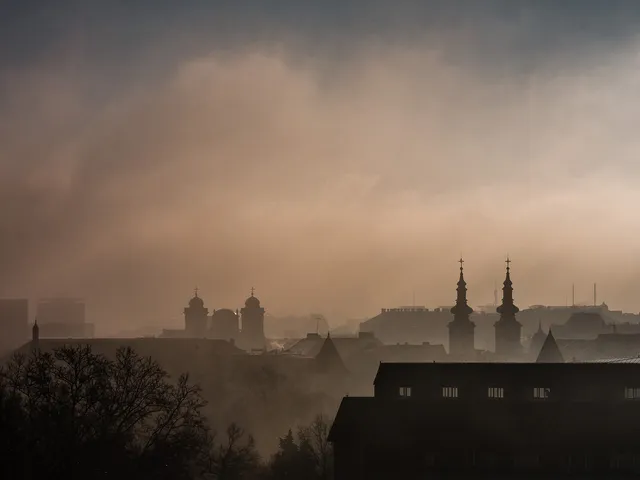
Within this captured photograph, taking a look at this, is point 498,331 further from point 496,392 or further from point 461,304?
point 496,392

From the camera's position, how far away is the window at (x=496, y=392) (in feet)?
200

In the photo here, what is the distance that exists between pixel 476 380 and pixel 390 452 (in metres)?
6.20

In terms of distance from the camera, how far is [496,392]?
6106cm

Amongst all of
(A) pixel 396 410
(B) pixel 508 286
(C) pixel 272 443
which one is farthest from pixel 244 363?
(A) pixel 396 410

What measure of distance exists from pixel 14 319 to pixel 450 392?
12751cm

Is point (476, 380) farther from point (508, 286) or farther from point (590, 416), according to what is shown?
point (508, 286)

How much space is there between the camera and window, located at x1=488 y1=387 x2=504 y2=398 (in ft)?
200

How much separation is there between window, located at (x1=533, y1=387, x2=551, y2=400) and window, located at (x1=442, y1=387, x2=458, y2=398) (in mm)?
4243

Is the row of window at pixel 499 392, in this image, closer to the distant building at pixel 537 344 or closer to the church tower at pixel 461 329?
the church tower at pixel 461 329

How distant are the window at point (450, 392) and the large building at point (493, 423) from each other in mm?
54

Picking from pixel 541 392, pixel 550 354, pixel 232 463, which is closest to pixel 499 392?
pixel 541 392

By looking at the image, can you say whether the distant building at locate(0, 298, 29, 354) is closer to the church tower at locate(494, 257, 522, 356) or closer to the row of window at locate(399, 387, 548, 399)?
the church tower at locate(494, 257, 522, 356)

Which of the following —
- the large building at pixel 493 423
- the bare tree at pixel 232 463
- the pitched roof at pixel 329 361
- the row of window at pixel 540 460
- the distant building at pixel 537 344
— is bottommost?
the bare tree at pixel 232 463

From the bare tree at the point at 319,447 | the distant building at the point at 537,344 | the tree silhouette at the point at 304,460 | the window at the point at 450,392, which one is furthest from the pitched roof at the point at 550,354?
the window at the point at 450,392
